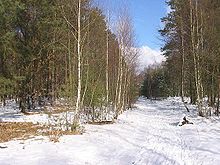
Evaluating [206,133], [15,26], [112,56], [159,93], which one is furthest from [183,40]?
[159,93]

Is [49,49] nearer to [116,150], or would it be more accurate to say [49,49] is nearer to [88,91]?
[88,91]

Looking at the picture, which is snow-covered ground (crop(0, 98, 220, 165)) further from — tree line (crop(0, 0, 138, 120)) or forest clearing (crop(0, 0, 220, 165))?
tree line (crop(0, 0, 138, 120))

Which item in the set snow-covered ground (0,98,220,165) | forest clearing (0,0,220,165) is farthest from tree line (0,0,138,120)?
snow-covered ground (0,98,220,165)

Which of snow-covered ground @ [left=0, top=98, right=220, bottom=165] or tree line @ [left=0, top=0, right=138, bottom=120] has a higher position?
tree line @ [left=0, top=0, right=138, bottom=120]

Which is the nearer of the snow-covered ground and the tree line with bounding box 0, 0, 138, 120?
the snow-covered ground

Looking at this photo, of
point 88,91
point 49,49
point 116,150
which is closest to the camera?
point 116,150

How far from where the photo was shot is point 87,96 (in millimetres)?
24047

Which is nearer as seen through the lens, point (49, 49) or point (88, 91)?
point (88, 91)

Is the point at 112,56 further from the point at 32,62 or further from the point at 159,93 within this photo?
the point at 159,93

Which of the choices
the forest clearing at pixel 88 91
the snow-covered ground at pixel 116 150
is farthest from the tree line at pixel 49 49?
the snow-covered ground at pixel 116 150

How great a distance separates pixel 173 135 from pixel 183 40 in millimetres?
20091

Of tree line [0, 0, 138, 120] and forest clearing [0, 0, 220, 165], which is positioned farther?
tree line [0, 0, 138, 120]

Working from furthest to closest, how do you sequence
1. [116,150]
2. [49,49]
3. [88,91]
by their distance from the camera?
[49,49] < [88,91] < [116,150]

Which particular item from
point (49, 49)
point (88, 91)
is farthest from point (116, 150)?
point (49, 49)
